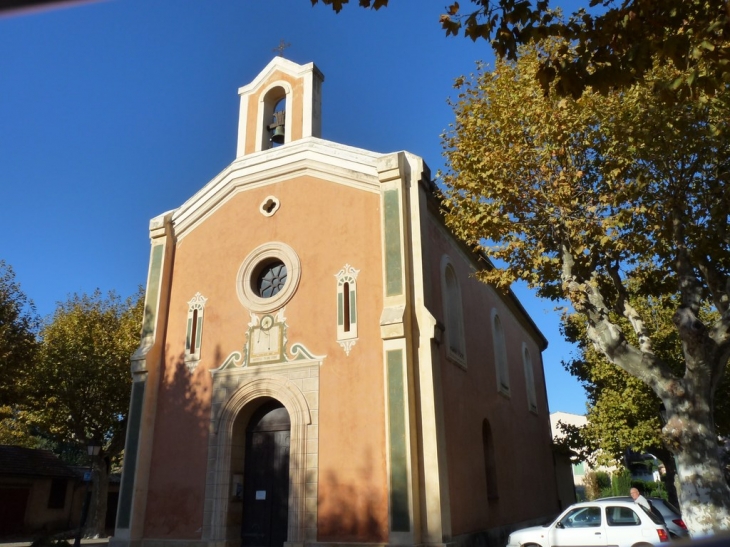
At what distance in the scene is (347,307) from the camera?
12492 mm

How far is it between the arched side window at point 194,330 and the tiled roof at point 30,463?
52.7ft

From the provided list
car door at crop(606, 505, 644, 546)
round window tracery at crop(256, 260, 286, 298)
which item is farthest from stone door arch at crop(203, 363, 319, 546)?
car door at crop(606, 505, 644, 546)

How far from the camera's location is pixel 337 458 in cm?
1151

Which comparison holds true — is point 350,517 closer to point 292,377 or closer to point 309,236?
point 292,377

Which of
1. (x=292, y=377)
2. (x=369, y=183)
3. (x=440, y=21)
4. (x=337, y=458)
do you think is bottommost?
(x=337, y=458)

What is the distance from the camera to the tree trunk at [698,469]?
28.8 ft

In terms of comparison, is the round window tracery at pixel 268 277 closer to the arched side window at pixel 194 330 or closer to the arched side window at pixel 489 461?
the arched side window at pixel 194 330

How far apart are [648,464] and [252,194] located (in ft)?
145

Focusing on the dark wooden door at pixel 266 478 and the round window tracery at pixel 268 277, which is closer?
the dark wooden door at pixel 266 478

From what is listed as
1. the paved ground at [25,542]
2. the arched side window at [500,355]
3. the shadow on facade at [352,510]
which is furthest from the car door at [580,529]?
the paved ground at [25,542]

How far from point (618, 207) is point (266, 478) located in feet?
29.7

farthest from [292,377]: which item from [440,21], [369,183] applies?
[440,21]

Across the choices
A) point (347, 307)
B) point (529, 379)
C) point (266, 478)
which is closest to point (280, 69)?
point (347, 307)

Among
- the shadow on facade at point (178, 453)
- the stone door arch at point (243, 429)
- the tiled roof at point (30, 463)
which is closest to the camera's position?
the stone door arch at point (243, 429)
